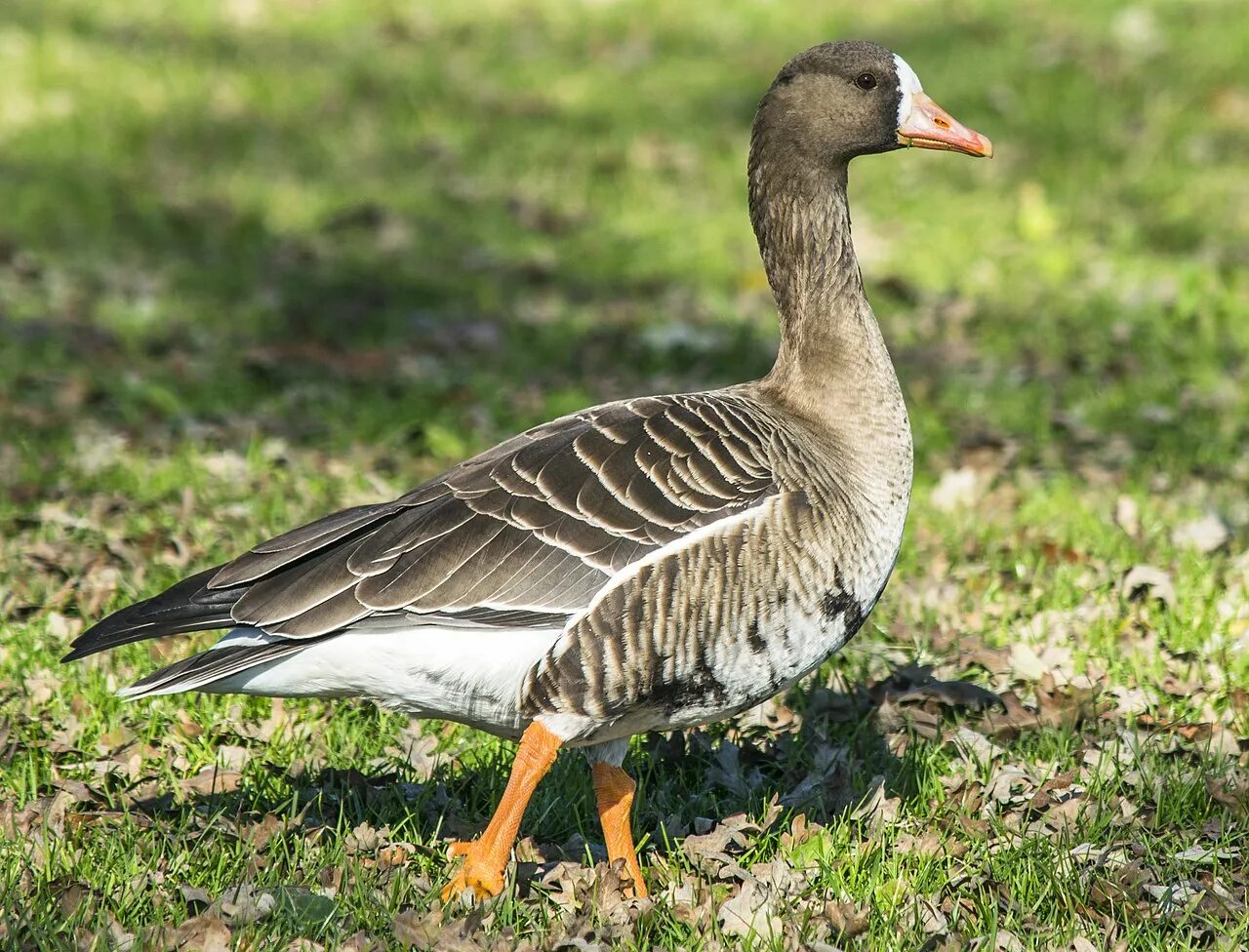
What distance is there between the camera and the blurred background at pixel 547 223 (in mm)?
8922

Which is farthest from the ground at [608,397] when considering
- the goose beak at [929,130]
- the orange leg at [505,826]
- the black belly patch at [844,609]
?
the goose beak at [929,130]

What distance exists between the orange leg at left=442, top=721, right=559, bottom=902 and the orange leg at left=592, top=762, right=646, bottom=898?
0.38 m

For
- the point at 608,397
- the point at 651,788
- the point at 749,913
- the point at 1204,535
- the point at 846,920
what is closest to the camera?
the point at 846,920

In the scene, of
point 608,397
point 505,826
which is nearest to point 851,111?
point 505,826

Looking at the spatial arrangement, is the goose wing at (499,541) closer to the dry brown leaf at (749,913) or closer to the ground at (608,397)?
the ground at (608,397)

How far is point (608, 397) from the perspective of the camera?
915cm

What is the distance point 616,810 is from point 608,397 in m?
4.74

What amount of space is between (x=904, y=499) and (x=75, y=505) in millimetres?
4227

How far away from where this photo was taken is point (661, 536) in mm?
4332

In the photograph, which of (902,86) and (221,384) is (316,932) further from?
(221,384)

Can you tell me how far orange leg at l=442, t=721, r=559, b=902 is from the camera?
14.0 ft

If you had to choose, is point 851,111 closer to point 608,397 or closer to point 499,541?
point 499,541

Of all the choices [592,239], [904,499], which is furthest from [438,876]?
[592,239]

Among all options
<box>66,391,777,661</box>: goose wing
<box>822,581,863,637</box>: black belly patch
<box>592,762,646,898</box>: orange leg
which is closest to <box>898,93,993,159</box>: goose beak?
<box>66,391,777,661</box>: goose wing
